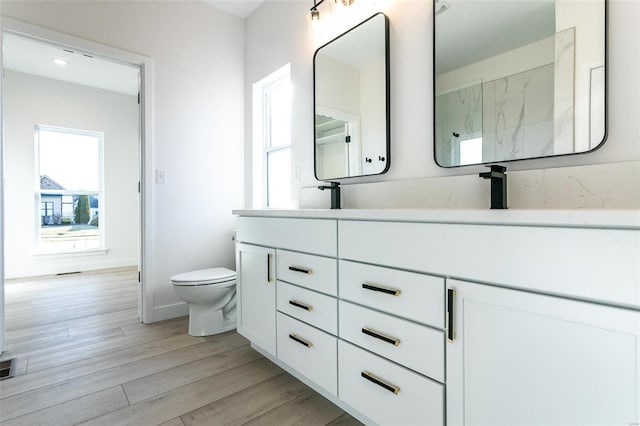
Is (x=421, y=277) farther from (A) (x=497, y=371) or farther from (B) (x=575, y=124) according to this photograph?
(B) (x=575, y=124)

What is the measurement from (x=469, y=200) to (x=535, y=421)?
2.64 feet

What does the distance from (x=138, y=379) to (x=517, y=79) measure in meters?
2.23

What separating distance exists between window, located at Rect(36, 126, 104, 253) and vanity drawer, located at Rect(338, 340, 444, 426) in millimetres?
4828

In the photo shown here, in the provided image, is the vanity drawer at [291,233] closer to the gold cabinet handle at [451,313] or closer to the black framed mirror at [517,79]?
the gold cabinet handle at [451,313]

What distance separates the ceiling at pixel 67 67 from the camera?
11.1ft

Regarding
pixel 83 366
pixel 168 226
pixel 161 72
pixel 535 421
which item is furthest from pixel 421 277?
pixel 161 72

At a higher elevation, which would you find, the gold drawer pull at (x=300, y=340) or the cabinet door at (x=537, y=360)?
the cabinet door at (x=537, y=360)

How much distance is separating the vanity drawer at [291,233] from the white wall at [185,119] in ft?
3.20

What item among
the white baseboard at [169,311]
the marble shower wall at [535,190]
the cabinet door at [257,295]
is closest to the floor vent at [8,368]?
the white baseboard at [169,311]

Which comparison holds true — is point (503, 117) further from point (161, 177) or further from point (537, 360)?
point (161, 177)

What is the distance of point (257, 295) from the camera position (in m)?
1.71

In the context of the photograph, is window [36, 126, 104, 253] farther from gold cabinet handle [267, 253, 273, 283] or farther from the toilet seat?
gold cabinet handle [267, 253, 273, 283]

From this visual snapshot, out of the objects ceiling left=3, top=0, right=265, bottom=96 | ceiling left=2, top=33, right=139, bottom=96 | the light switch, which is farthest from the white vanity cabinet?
ceiling left=2, top=33, right=139, bottom=96

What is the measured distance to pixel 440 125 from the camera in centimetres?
141
